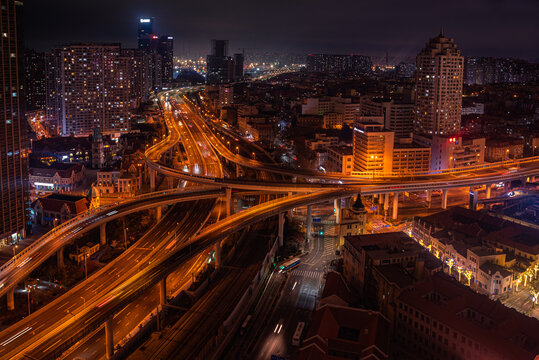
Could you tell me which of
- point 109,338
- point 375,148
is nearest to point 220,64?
point 375,148

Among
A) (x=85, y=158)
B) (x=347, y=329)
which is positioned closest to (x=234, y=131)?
(x=85, y=158)

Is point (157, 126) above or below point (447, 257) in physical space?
above

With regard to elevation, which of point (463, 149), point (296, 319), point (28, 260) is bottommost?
point (296, 319)

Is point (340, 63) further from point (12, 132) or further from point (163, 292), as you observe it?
point (163, 292)

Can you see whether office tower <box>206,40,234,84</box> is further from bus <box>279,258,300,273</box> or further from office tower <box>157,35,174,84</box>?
bus <box>279,258,300,273</box>

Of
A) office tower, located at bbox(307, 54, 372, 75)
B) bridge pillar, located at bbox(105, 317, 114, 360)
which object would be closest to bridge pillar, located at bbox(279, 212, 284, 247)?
bridge pillar, located at bbox(105, 317, 114, 360)

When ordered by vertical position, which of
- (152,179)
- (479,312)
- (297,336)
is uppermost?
(152,179)

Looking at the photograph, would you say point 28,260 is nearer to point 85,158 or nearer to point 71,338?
point 71,338
